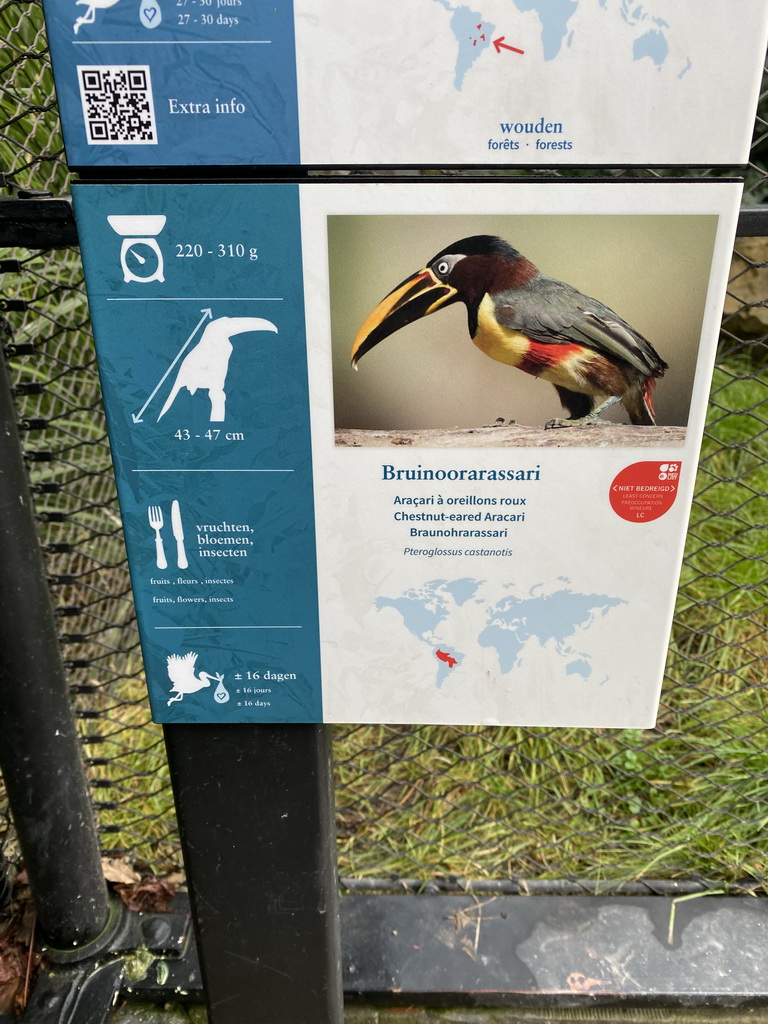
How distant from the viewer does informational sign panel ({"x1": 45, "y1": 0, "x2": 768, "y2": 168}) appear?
756mm

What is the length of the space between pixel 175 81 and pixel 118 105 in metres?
0.06

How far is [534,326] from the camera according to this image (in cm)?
88

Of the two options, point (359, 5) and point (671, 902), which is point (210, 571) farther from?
point (671, 902)

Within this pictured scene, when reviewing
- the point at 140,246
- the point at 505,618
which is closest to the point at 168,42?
the point at 140,246

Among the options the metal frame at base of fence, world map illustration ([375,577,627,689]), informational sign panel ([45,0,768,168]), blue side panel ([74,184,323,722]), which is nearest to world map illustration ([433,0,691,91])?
informational sign panel ([45,0,768,168])

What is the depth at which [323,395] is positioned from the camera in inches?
34.8

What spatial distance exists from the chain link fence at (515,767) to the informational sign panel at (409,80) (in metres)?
0.90

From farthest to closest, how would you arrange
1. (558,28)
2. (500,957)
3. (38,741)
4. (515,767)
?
(515,767) → (500,957) → (38,741) → (558,28)

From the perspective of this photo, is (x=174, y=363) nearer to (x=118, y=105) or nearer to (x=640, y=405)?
(x=118, y=105)

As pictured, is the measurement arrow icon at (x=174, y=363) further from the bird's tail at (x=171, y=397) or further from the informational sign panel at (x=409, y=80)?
the informational sign panel at (x=409, y=80)

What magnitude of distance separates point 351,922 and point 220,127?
1.51 meters

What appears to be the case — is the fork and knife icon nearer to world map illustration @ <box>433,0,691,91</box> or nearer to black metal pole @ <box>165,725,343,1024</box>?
black metal pole @ <box>165,725,343,1024</box>

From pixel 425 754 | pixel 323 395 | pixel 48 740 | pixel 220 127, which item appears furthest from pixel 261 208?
pixel 425 754

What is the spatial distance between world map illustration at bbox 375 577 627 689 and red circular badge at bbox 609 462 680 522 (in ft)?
0.36
